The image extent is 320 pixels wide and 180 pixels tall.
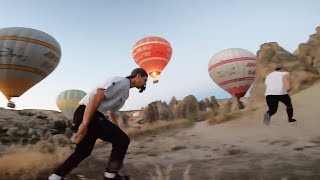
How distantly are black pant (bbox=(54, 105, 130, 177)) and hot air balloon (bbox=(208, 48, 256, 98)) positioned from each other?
26.9 metres

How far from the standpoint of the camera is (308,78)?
22.5m

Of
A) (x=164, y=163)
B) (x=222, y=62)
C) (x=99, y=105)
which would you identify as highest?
(x=222, y=62)

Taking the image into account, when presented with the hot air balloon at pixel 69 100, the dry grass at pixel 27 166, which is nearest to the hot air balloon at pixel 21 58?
the hot air balloon at pixel 69 100

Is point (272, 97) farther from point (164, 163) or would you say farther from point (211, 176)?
point (211, 176)

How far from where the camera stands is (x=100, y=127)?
13.5ft

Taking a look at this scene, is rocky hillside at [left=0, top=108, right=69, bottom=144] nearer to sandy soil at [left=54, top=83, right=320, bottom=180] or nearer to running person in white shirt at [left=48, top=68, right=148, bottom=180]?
sandy soil at [left=54, top=83, right=320, bottom=180]

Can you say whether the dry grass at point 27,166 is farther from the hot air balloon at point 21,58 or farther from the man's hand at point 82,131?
the hot air balloon at point 21,58

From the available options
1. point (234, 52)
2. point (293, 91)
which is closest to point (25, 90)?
point (234, 52)

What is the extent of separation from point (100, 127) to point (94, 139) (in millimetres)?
174

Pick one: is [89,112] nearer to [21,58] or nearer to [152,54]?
[21,58]

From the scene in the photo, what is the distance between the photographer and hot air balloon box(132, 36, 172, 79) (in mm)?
30219

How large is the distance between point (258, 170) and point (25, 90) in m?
25.6

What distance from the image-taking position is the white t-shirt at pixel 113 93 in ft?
13.3

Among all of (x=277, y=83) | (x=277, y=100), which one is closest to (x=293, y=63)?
(x=277, y=100)
